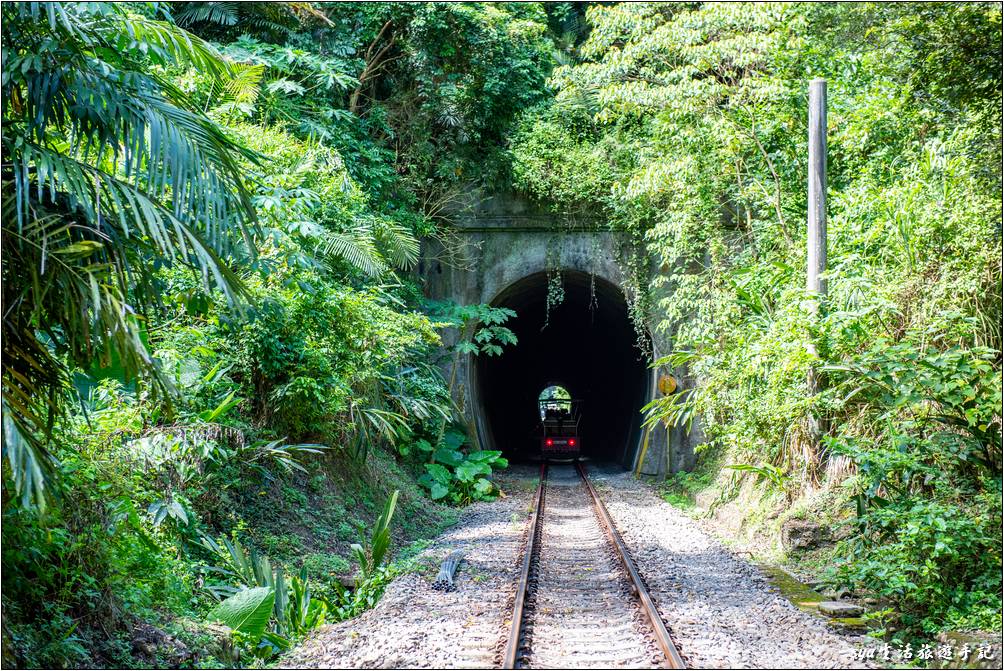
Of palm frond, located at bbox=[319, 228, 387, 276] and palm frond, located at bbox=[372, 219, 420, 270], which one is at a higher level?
palm frond, located at bbox=[372, 219, 420, 270]

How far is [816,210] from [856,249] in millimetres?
1126

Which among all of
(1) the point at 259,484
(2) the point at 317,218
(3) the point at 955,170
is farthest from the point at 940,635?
(2) the point at 317,218

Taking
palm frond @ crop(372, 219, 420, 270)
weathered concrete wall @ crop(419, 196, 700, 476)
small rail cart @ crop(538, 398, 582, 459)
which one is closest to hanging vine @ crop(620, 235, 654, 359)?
weathered concrete wall @ crop(419, 196, 700, 476)

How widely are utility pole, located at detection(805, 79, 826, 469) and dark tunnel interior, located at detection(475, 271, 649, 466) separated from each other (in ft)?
26.7

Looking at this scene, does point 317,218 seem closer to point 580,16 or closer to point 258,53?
point 258,53

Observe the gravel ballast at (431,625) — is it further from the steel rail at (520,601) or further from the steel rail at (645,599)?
the steel rail at (645,599)

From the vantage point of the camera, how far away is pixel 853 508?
28.0 feet

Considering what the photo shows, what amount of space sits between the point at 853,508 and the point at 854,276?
2.44 m

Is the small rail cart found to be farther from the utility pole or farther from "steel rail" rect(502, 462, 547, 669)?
the utility pole

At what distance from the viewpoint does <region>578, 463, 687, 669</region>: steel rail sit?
5.26m

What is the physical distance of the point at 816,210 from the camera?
363 inches

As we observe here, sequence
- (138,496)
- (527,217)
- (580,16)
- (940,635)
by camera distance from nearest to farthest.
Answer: (940,635) → (138,496) → (527,217) → (580,16)

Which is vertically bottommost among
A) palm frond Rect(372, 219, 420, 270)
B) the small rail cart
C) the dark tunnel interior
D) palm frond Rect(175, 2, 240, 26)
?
the small rail cart

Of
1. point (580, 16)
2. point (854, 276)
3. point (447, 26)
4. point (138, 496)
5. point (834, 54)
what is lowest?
point (138, 496)
